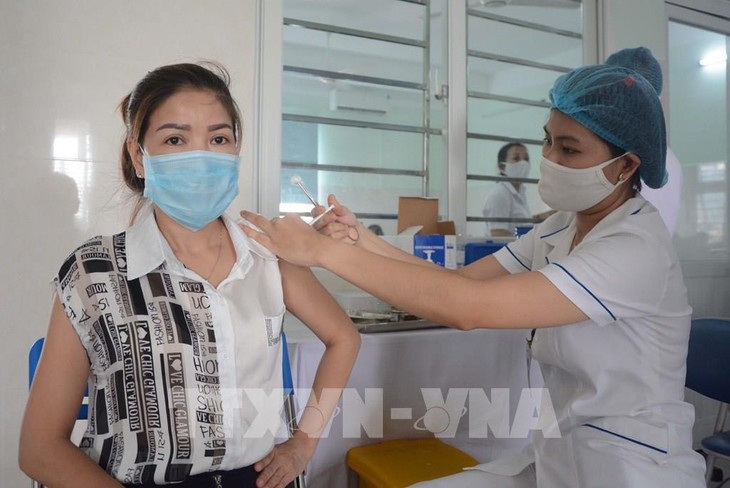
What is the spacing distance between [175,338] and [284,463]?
1.15 ft

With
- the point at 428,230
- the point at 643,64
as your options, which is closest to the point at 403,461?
the point at 428,230

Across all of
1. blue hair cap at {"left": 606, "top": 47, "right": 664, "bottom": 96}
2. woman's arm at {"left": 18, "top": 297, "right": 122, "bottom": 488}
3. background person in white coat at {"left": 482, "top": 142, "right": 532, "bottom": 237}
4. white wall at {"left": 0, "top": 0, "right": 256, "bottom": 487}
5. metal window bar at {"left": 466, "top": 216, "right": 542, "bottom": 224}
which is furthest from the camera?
background person in white coat at {"left": 482, "top": 142, "right": 532, "bottom": 237}

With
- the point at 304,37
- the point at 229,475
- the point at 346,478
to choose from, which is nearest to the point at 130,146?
the point at 229,475

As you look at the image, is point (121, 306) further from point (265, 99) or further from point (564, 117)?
point (265, 99)

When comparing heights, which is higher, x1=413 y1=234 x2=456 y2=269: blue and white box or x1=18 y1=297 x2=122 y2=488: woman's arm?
x1=413 y1=234 x2=456 y2=269: blue and white box

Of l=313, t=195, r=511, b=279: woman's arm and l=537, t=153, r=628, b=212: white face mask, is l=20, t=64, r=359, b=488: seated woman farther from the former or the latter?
l=537, t=153, r=628, b=212: white face mask

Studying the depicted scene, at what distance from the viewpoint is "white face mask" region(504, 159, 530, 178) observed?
334 centimetres

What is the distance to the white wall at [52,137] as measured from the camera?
1931mm

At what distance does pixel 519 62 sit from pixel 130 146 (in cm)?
245

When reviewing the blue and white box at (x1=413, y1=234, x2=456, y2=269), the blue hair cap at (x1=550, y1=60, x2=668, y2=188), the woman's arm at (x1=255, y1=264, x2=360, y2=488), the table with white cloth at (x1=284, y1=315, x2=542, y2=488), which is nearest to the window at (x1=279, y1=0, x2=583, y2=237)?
the blue and white box at (x1=413, y1=234, x2=456, y2=269)

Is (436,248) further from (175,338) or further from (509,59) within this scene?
(175,338)

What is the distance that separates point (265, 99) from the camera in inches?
93.0

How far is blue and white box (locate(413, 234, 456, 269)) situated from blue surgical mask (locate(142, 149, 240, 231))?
4.31ft

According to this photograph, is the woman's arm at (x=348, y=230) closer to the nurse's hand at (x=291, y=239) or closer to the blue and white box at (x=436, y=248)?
the nurse's hand at (x=291, y=239)
